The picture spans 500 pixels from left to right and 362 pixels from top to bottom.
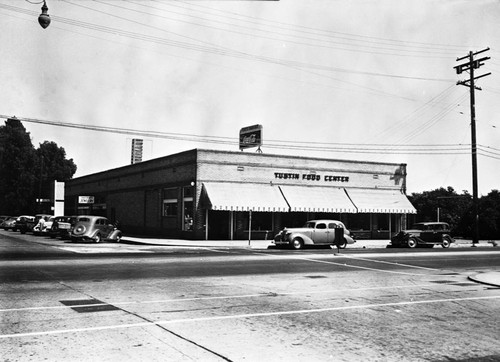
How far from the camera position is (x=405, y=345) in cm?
673

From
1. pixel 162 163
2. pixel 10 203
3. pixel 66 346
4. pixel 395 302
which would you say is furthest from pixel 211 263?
pixel 10 203

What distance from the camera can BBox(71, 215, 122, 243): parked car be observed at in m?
30.0

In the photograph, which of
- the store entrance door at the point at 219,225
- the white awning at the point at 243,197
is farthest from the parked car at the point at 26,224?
the white awning at the point at 243,197

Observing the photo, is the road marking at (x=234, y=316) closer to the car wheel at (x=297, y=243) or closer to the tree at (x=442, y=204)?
the car wheel at (x=297, y=243)

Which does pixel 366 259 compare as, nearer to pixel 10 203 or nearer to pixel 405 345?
pixel 405 345

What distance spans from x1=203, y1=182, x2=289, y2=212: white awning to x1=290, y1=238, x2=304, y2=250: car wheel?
7053 mm

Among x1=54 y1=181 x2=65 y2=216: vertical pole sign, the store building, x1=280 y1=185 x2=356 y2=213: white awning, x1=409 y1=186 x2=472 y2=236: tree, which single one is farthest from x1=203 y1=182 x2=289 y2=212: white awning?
x1=54 y1=181 x2=65 y2=216: vertical pole sign

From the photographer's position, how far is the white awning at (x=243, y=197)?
34625mm

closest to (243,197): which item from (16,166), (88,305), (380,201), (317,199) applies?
(317,199)

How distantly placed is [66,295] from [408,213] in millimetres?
37326

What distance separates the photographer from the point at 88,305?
9266 millimetres

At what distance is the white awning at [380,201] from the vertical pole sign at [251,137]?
29.5ft

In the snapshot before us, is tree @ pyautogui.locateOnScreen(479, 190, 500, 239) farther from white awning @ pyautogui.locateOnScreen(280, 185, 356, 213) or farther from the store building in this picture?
white awning @ pyautogui.locateOnScreen(280, 185, 356, 213)

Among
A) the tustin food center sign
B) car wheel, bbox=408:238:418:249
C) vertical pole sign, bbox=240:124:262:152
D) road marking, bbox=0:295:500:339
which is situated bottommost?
road marking, bbox=0:295:500:339
